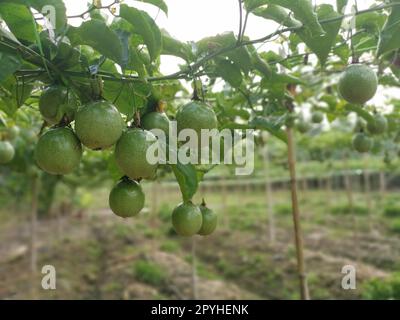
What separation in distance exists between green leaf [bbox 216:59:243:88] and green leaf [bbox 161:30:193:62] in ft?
0.33

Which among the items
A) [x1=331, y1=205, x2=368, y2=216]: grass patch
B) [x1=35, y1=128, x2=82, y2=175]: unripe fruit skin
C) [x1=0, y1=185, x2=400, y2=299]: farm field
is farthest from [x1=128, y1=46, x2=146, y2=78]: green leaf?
[x1=331, y1=205, x2=368, y2=216]: grass patch

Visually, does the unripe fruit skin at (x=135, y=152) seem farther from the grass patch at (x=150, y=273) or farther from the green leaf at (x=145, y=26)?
the grass patch at (x=150, y=273)

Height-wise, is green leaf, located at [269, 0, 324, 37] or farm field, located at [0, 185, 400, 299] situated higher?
green leaf, located at [269, 0, 324, 37]

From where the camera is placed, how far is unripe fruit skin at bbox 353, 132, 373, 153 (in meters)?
2.58

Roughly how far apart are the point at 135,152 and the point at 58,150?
7.8 inches

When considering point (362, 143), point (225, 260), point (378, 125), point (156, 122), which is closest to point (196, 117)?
point (156, 122)

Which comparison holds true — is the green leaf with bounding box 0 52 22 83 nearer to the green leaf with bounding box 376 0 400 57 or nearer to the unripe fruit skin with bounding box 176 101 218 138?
the unripe fruit skin with bounding box 176 101 218 138

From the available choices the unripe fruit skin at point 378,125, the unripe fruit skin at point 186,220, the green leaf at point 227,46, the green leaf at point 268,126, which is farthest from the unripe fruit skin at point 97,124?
the unripe fruit skin at point 378,125

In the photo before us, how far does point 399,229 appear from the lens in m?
7.57

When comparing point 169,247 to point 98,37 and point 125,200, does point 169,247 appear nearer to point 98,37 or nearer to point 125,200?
point 125,200

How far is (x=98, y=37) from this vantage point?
3.53 ft

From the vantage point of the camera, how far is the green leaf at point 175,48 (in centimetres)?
127
